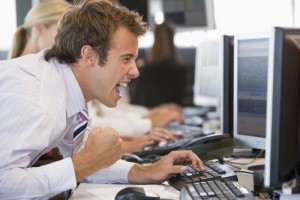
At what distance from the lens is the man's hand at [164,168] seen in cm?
150

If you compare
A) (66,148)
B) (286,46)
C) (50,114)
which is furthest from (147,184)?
(286,46)

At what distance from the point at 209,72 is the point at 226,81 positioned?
95 cm

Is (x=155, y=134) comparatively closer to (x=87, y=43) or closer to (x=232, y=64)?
(x=232, y=64)

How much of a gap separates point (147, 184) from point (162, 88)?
8.98 feet

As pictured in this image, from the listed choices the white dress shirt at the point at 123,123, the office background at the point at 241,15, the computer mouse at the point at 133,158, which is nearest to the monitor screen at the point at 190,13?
the office background at the point at 241,15

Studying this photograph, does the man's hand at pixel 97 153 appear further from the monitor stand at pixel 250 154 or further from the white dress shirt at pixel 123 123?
the white dress shirt at pixel 123 123

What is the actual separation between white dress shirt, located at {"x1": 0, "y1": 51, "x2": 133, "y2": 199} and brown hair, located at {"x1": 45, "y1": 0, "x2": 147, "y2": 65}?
0.41ft

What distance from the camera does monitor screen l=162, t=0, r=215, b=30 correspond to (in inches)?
134

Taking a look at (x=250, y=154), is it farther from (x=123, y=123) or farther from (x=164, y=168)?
(x=123, y=123)

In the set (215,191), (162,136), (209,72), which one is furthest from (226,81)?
(209,72)

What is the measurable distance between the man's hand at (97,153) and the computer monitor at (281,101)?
0.52 metres

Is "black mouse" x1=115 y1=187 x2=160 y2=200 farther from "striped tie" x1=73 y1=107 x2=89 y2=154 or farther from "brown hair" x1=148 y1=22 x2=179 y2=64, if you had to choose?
"brown hair" x1=148 y1=22 x2=179 y2=64

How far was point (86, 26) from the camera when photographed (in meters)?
1.52

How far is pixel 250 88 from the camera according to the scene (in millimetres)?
1669
